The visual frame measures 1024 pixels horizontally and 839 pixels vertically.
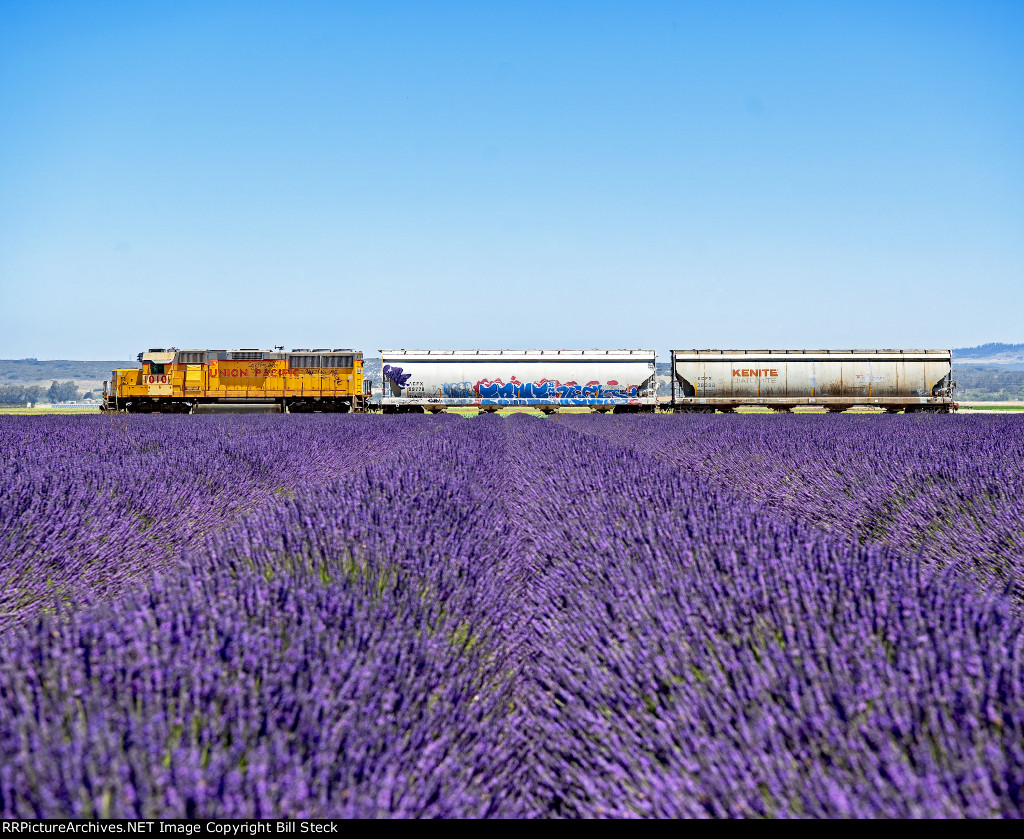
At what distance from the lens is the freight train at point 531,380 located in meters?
23.6

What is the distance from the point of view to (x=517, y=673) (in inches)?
94.3

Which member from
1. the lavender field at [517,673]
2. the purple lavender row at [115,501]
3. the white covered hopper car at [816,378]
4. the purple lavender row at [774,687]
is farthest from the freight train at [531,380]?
the purple lavender row at [774,687]

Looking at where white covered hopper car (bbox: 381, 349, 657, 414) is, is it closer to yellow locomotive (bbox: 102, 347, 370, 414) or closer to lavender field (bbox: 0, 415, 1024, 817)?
yellow locomotive (bbox: 102, 347, 370, 414)

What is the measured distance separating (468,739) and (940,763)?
1099 millimetres

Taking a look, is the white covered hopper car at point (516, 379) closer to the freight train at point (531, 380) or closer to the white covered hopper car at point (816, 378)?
the freight train at point (531, 380)

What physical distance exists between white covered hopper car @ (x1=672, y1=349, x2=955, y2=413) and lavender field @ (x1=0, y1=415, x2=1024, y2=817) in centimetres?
2058

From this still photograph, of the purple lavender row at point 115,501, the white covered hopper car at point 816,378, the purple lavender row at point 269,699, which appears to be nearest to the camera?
the purple lavender row at point 269,699

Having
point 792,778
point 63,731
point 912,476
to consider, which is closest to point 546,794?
point 792,778

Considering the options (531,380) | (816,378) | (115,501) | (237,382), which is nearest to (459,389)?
(531,380)

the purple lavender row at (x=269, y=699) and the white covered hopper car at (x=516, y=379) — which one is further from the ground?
the white covered hopper car at (x=516, y=379)

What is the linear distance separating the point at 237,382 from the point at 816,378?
2094cm

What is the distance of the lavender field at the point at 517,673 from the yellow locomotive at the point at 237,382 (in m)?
21.1

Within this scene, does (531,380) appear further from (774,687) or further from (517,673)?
(774,687)

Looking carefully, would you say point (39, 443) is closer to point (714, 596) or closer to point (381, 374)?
point (714, 596)
